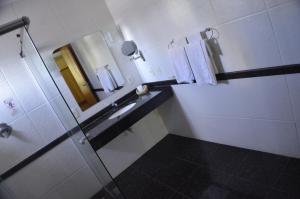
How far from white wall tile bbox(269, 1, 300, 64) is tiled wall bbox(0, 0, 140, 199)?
68.4 inches

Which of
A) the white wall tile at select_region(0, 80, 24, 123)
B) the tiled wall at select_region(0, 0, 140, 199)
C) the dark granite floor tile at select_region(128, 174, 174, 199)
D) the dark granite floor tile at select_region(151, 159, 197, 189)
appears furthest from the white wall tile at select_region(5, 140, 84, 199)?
the dark granite floor tile at select_region(151, 159, 197, 189)

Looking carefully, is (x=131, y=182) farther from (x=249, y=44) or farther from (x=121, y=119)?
(x=249, y=44)

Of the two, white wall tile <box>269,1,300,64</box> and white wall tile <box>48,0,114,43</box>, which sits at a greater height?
white wall tile <box>48,0,114,43</box>

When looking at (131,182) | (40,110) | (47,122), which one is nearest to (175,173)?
(131,182)

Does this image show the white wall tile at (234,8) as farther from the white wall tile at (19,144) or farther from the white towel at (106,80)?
the white wall tile at (19,144)

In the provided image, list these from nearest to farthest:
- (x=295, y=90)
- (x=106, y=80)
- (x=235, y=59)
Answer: (x=295, y=90)
(x=235, y=59)
(x=106, y=80)

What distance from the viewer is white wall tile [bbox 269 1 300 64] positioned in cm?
147

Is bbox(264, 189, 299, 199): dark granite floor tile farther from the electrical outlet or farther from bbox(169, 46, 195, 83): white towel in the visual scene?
the electrical outlet

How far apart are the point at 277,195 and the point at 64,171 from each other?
1.97m

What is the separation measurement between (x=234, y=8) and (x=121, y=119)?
140 centimetres

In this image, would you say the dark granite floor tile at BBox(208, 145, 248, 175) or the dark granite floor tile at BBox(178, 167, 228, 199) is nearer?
the dark granite floor tile at BBox(178, 167, 228, 199)

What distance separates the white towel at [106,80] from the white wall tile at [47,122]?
2.13 ft

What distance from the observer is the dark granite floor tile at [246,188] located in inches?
74.2

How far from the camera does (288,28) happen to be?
5.03 ft
